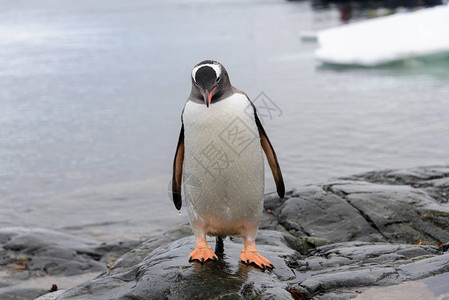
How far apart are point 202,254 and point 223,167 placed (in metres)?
0.61

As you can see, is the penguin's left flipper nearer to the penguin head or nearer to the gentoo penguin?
the gentoo penguin

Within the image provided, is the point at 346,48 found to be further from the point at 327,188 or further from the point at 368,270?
the point at 368,270

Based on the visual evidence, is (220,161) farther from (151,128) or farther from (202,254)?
(151,128)

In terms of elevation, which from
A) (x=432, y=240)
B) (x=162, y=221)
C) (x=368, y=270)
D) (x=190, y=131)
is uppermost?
(x=190, y=131)

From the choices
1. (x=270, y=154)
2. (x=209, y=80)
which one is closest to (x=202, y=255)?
(x=270, y=154)

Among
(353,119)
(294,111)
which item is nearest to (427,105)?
(353,119)

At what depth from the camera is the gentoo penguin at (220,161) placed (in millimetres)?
3498

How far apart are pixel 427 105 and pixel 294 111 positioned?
9.03 ft

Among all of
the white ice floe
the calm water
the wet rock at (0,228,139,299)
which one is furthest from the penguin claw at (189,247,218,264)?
the white ice floe

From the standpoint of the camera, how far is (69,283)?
5.34 m

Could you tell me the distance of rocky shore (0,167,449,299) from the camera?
3.35m

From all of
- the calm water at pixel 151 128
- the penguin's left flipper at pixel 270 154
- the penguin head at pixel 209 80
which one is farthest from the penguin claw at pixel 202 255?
the calm water at pixel 151 128

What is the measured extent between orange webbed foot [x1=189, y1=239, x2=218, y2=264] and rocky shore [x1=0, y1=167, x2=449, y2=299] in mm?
43

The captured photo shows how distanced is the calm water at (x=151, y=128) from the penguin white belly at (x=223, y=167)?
3.30 m
